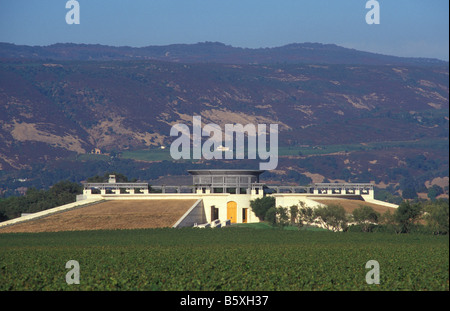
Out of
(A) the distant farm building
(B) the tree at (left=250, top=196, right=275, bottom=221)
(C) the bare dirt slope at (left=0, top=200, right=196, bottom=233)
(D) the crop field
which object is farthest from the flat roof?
(D) the crop field

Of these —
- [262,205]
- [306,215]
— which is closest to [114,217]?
[262,205]

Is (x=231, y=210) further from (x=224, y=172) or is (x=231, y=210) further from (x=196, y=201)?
(x=224, y=172)

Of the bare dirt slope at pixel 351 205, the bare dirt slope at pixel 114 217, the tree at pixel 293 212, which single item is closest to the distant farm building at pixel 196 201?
the bare dirt slope at pixel 114 217

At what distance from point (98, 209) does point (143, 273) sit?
217 feet

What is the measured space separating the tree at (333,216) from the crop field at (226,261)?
11.7 m

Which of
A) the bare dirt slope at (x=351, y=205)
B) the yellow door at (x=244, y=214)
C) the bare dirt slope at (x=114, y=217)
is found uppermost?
the bare dirt slope at (x=351, y=205)

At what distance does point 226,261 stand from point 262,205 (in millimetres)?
64742

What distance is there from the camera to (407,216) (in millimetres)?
91438

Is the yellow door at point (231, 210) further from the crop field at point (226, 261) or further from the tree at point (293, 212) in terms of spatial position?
the crop field at point (226, 261)

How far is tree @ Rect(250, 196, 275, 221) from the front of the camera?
12312cm

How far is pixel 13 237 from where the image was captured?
300 ft

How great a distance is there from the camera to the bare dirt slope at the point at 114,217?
103 m

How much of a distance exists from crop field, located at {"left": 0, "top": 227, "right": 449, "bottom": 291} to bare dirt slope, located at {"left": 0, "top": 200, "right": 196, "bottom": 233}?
1327 centimetres

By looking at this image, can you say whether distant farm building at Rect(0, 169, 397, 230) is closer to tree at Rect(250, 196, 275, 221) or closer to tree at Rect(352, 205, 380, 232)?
tree at Rect(250, 196, 275, 221)
